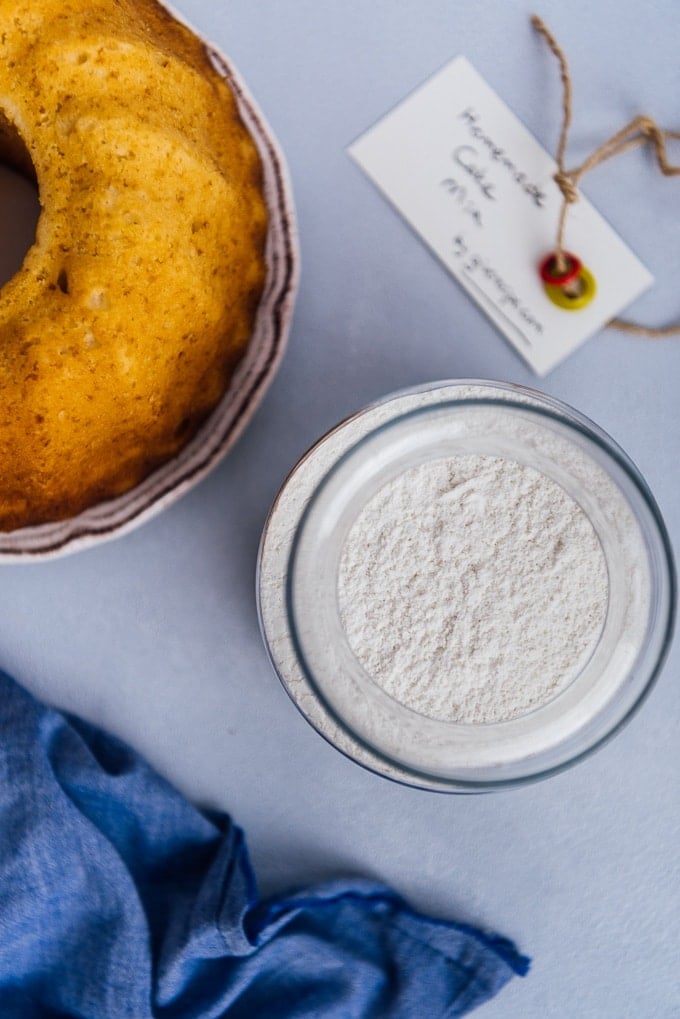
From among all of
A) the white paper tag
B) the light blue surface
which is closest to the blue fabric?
the light blue surface

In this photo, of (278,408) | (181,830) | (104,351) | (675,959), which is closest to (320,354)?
(278,408)

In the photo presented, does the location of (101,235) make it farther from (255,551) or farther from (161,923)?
(161,923)

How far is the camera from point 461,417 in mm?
478

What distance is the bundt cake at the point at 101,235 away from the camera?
0.45 m

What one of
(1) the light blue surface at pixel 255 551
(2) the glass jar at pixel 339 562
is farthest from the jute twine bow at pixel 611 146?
(2) the glass jar at pixel 339 562

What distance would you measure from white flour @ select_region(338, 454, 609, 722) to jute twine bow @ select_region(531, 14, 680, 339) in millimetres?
160

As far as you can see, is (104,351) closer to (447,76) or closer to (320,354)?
(320,354)

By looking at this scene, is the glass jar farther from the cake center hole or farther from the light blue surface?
the cake center hole

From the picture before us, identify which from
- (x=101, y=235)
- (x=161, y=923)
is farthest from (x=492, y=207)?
(x=161, y=923)

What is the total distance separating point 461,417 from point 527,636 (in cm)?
12

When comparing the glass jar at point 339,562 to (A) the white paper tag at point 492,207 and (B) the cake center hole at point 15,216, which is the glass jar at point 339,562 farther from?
(B) the cake center hole at point 15,216

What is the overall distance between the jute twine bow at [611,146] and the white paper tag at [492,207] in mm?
10

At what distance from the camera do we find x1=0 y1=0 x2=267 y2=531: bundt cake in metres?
0.45

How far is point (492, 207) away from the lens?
0.56 meters
